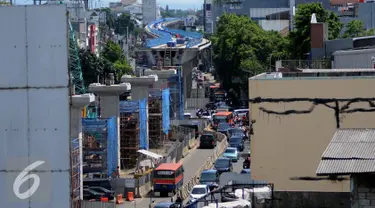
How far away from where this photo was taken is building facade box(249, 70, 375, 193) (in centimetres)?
2109

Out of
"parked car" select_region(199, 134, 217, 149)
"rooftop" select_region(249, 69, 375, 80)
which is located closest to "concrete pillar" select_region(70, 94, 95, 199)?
"rooftop" select_region(249, 69, 375, 80)

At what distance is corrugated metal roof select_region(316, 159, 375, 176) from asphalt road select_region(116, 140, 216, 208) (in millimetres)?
22206

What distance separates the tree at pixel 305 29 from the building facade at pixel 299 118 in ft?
105

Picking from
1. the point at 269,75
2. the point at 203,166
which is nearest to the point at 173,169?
the point at 203,166

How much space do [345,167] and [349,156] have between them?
328 mm

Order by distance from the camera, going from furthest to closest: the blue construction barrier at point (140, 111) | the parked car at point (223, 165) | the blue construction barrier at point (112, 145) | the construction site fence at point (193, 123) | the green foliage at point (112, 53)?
the green foliage at point (112, 53)
the construction site fence at point (193, 123)
the blue construction barrier at point (140, 111)
the parked car at point (223, 165)
the blue construction barrier at point (112, 145)

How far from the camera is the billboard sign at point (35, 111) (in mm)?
11578

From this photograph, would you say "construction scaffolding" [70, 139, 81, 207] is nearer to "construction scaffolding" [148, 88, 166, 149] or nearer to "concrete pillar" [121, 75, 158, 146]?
"concrete pillar" [121, 75, 158, 146]

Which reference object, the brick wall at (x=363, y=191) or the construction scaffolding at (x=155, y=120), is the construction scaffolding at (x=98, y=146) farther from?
the brick wall at (x=363, y=191)

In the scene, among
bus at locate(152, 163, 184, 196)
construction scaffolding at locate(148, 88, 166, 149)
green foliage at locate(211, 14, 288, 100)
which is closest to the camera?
bus at locate(152, 163, 184, 196)

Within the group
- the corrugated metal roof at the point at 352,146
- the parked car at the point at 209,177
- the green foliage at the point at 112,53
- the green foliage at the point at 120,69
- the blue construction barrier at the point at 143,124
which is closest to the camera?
the corrugated metal roof at the point at 352,146

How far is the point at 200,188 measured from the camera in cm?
3131

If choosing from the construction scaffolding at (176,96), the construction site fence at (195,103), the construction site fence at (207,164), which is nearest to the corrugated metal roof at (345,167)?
the construction site fence at (207,164)

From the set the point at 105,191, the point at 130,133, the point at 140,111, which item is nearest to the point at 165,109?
the point at 140,111
